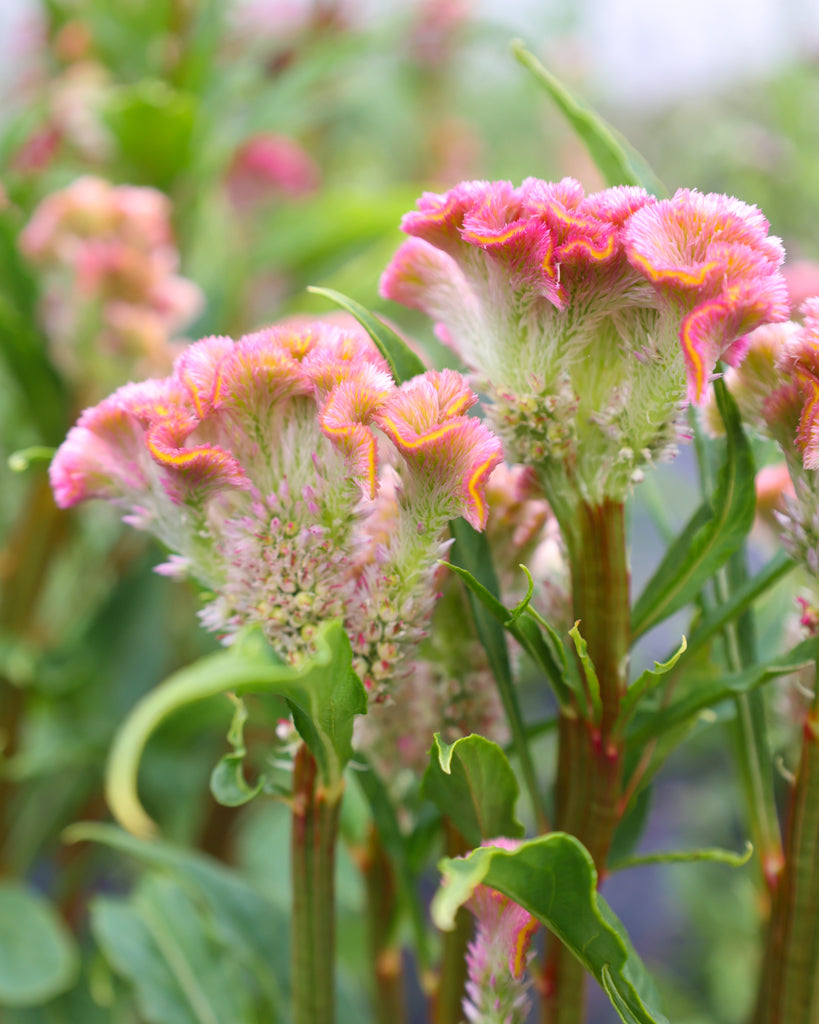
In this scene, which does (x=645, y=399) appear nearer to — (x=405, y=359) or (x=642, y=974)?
(x=405, y=359)

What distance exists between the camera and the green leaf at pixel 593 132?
1.22ft

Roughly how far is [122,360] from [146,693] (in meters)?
0.30

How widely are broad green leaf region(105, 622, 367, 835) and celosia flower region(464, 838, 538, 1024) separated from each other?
0.21 ft

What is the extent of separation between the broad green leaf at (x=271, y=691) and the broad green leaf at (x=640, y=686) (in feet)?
0.32

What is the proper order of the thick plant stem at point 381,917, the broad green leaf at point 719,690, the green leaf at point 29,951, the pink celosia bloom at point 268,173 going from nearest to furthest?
the broad green leaf at point 719,690 < the thick plant stem at point 381,917 < the green leaf at point 29,951 < the pink celosia bloom at point 268,173

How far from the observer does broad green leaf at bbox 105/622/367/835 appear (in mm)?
229

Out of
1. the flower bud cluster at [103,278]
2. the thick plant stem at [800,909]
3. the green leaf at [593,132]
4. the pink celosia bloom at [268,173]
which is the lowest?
the thick plant stem at [800,909]

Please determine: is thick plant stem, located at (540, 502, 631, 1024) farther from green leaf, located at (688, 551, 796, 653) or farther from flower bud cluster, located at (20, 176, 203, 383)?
flower bud cluster, located at (20, 176, 203, 383)

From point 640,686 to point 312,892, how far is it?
153 mm

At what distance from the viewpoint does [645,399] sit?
0.30 metres

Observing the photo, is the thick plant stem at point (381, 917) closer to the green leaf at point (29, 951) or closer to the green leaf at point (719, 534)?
the green leaf at point (719, 534)

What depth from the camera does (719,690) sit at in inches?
13.2

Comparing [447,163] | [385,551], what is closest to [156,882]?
[385,551]

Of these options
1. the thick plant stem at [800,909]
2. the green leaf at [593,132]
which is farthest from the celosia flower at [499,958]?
the green leaf at [593,132]
